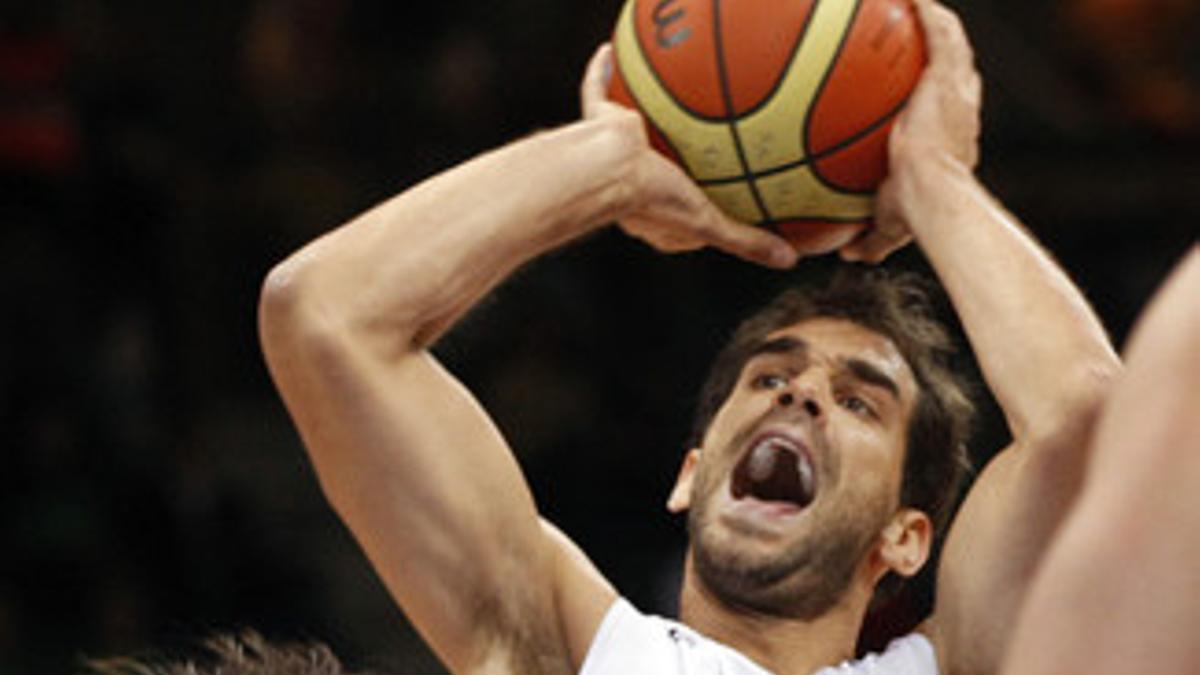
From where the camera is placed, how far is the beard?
3.39m

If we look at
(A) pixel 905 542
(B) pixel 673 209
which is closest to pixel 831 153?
(B) pixel 673 209

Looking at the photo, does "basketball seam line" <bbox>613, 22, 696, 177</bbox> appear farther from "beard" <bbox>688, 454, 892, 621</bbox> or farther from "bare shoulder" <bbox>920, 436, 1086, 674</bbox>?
"bare shoulder" <bbox>920, 436, 1086, 674</bbox>

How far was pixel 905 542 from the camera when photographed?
358 centimetres

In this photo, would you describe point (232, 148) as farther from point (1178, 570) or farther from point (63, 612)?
point (1178, 570)

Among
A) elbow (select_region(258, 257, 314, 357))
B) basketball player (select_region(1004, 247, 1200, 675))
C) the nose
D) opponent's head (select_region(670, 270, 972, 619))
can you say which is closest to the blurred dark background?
opponent's head (select_region(670, 270, 972, 619))

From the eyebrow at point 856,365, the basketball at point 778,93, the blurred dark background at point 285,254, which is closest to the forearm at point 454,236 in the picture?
the basketball at point 778,93

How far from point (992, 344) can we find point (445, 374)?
0.96 m

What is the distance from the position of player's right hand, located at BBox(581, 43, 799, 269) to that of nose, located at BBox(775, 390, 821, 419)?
237mm

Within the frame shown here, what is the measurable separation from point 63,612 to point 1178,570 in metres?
5.40

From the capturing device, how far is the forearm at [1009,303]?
3102mm

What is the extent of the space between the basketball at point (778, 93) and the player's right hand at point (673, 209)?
0.02 m

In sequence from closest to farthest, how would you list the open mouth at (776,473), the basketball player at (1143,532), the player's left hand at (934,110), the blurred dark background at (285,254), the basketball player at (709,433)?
the basketball player at (1143,532), the basketball player at (709,433), the player's left hand at (934,110), the open mouth at (776,473), the blurred dark background at (285,254)

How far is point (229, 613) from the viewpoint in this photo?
6449 millimetres

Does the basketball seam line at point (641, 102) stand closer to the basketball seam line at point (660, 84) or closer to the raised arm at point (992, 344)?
the basketball seam line at point (660, 84)
